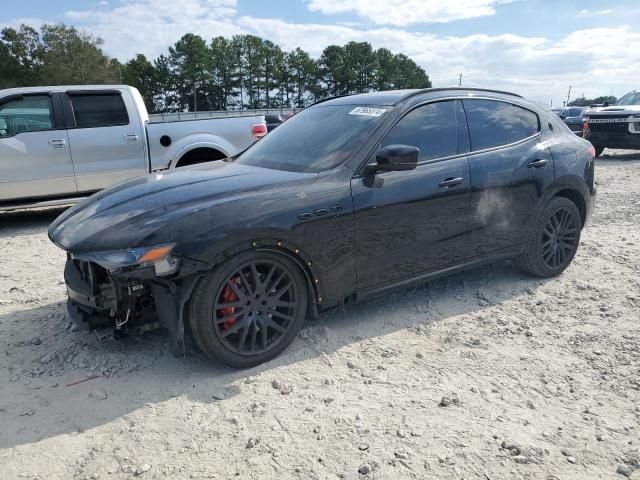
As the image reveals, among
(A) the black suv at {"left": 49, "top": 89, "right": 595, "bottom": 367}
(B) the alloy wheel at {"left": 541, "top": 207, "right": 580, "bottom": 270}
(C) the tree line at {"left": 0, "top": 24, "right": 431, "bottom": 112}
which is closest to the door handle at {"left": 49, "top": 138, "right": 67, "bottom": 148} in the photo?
(A) the black suv at {"left": 49, "top": 89, "right": 595, "bottom": 367}

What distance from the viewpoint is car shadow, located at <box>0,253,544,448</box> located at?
9.36 ft

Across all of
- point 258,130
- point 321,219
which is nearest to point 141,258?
point 321,219

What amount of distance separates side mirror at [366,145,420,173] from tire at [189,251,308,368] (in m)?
0.88

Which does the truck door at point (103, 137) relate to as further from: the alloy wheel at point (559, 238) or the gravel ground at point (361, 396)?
the alloy wheel at point (559, 238)

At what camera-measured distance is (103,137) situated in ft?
24.6

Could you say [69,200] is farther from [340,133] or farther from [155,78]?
[155,78]

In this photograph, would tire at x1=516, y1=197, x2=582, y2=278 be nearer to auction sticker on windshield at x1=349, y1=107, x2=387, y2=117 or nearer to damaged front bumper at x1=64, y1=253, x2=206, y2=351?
auction sticker on windshield at x1=349, y1=107, x2=387, y2=117

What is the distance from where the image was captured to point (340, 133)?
3844mm

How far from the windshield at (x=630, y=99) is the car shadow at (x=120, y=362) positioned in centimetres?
1302

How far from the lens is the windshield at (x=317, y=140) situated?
3662mm

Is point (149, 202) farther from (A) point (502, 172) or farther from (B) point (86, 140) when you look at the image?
(B) point (86, 140)

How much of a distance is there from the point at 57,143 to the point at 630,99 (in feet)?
49.0

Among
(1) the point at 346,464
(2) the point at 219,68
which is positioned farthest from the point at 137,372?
(2) the point at 219,68

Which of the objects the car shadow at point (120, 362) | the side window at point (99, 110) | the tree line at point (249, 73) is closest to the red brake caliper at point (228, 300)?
the car shadow at point (120, 362)
